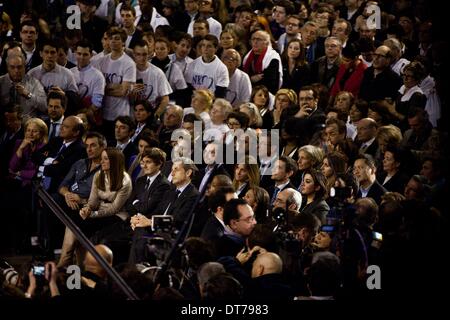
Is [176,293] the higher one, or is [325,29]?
[325,29]

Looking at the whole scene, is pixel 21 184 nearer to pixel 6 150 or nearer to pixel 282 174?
pixel 6 150

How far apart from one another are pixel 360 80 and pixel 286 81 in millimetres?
1000

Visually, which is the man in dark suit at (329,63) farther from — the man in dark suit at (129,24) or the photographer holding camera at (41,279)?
the photographer holding camera at (41,279)

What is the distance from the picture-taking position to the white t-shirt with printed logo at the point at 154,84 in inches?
512

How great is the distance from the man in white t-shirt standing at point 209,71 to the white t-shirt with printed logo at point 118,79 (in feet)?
2.31

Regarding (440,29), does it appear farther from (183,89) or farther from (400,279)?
(400,279)

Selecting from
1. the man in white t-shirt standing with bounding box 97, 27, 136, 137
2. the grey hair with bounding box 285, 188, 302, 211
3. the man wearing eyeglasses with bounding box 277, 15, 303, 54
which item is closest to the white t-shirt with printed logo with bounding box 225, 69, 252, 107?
the man in white t-shirt standing with bounding box 97, 27, 136, 137

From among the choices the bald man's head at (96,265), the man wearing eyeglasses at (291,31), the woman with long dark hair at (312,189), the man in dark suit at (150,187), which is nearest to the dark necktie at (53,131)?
the man in dark suit at (150,187)

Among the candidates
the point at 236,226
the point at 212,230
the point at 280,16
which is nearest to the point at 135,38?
the point at 280,16

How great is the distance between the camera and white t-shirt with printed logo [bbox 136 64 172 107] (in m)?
13.0

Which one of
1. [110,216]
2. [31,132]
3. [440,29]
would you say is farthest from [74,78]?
[440,29]

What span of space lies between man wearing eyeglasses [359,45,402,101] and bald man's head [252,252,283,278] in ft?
14.0

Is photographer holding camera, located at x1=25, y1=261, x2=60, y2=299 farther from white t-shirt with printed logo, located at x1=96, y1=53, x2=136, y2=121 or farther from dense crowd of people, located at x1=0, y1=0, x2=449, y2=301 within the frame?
white t-shirt with printed logo, located at x1=96, y1=53, x2=136, y2=121

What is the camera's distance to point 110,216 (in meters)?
11.0
